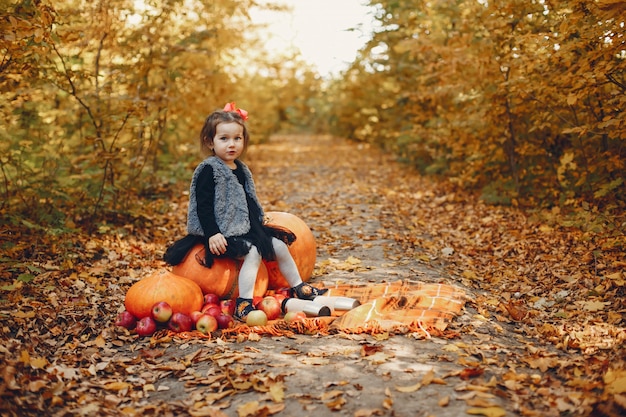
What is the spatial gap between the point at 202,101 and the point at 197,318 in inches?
276

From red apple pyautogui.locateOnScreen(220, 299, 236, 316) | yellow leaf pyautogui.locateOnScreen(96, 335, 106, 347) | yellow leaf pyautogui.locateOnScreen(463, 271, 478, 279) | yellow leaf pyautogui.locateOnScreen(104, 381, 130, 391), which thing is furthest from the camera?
yellow leaf pyautogui.locateOnScreen(463, 271, 478, 279)

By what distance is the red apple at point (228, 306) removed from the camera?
187 inches

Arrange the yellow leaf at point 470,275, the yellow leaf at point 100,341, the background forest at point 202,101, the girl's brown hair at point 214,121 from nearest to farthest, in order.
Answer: the yellow leaf at point 100,341
the girl's brown hair at point 214,121
the yellow leaf at point 470,275
the background forest at point 202,101

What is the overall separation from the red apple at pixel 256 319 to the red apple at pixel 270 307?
→ 0.19m

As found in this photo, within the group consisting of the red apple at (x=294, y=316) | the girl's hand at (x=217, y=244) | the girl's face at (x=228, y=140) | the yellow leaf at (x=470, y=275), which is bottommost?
A: the red apple at (x=294, y=316)

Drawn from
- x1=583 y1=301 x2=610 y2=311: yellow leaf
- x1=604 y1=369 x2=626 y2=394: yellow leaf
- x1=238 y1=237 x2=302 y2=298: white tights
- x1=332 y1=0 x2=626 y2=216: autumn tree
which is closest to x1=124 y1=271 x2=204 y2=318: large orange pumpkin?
x1=238 y1=237 x2=302 y2=298: white tights

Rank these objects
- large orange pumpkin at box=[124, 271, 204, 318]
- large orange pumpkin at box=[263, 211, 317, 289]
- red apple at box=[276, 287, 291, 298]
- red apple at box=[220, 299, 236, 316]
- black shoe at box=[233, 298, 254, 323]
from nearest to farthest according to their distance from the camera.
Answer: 1. large orange pumpkin at box=[124, 271, 204, 318]
2. black shoe at box=[233, 298, 254, 323]
3. red apple at box=[220, 299, 236, 316]
4. red apple at box=[276, 287, 291, 298]
5. large orange pumpkin at box=[263, 211, 317, 289]

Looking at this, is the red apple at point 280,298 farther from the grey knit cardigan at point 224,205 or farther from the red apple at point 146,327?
the red apple at point 146,327

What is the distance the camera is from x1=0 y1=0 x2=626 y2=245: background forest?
5930 millimetres

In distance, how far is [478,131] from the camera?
31.0 feet

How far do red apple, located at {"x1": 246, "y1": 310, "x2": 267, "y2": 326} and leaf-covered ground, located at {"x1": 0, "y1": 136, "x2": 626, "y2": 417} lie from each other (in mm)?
268

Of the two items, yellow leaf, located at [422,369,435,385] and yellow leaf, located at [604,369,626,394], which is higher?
yellow leaf, located at [604,369,626,394]

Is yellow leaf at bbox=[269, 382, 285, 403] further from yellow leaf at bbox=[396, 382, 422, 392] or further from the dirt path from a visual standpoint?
yellow leaf at bbox=[396, 382, 422, 392]

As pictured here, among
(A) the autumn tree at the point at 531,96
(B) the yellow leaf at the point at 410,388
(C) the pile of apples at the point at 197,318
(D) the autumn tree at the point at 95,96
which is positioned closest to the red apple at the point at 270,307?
(C) the pile of apples at the point at 197,318
